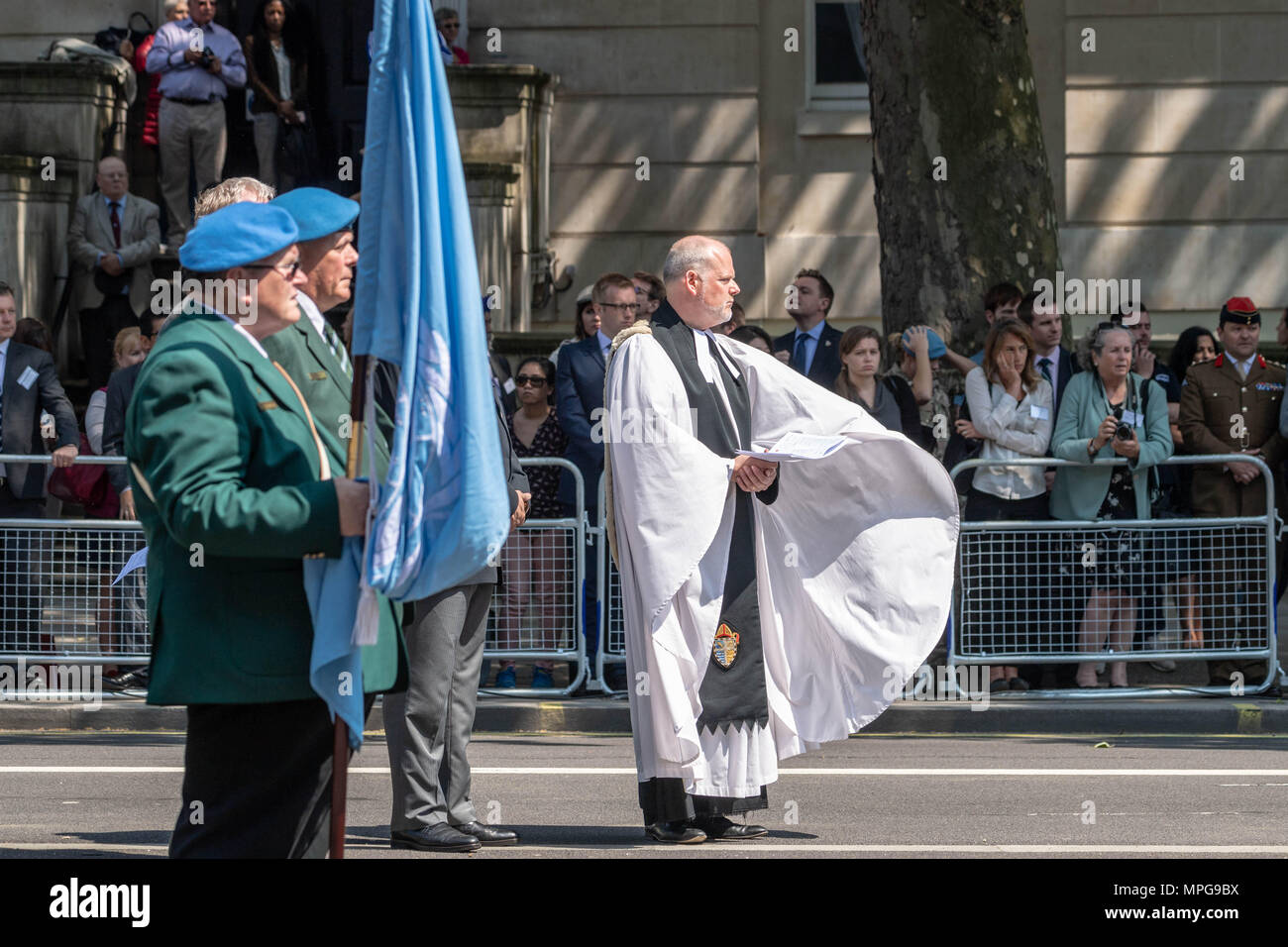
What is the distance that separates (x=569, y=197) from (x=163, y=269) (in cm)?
406

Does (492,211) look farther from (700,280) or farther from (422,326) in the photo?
(422,326)

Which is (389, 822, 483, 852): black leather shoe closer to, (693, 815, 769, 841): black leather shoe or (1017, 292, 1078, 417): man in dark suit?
(693, 815, 769, 841): black leather shoe

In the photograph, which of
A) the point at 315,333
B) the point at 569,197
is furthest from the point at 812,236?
the point at 315,333

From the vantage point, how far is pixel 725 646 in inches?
285

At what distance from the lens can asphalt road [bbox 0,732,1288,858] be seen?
7027 millimetres

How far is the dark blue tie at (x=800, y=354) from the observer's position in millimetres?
11770

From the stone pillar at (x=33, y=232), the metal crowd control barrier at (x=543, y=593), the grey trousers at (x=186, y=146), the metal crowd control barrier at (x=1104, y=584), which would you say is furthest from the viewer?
the grey trousers at (x=186, y=146)

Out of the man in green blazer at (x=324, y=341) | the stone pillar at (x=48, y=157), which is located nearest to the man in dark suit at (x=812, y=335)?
the stone pillar at (x=48, y=157)

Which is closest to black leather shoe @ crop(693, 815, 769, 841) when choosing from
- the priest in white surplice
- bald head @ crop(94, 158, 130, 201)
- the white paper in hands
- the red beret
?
the priest in white surplice

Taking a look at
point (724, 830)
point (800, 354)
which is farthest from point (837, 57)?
point (724, 830)

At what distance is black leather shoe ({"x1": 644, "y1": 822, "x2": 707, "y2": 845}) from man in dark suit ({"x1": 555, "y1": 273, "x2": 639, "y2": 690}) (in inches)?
143

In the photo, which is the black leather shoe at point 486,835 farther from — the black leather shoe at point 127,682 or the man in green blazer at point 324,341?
the black leather shoe at point 127,682

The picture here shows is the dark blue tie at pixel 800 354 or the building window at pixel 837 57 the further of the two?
the building window at pixel 837 57

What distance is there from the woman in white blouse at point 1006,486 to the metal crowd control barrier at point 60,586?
14.9ft
